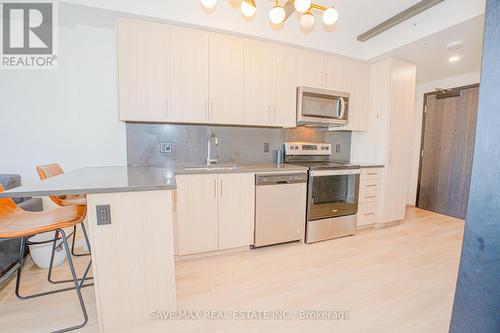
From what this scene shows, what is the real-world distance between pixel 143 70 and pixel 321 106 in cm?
215

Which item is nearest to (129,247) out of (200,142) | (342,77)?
(200,142)

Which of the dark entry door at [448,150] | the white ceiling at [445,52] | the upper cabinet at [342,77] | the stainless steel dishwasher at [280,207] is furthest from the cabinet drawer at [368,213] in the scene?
the white ceiling at [445,52]

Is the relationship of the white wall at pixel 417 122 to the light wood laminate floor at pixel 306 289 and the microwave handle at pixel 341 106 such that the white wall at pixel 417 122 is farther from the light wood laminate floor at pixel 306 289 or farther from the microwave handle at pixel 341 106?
the microwave handle at pixel 341 106

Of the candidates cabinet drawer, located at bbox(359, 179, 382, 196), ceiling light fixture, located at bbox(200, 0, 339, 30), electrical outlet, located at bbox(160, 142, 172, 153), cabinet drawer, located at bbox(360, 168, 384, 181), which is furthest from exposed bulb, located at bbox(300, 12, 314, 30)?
cabinet drawer, located at bbox(359, 179, 382, 196)

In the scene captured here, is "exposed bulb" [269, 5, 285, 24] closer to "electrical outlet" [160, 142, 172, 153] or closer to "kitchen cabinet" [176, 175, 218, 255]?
"kitchen cabinet" [176, 175, 218, 255]

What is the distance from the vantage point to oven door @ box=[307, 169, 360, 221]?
272cm

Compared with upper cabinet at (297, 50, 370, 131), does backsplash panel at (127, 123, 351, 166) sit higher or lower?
lower

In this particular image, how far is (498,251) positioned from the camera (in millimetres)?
471

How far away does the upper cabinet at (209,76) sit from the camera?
2232 millimetres

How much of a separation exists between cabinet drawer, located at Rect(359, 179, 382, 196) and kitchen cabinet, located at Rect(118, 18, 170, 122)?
2700 millimetres

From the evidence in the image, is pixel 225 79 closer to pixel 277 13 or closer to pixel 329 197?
pixel 277 13

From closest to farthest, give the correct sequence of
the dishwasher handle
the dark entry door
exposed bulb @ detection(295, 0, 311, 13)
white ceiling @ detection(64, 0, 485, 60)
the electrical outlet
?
exposed bulb @ detection(295, 0, 311, 13) → white ceiling @ detection(64, 0, 485, 60) → the dishwasher handle → the electrical outlet → the dark entry door

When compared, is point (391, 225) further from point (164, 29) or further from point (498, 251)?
point (164, 29)

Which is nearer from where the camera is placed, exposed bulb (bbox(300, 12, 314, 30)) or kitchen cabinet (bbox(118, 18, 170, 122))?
exposed bulb (bbox(300, 12, 314, 30))
